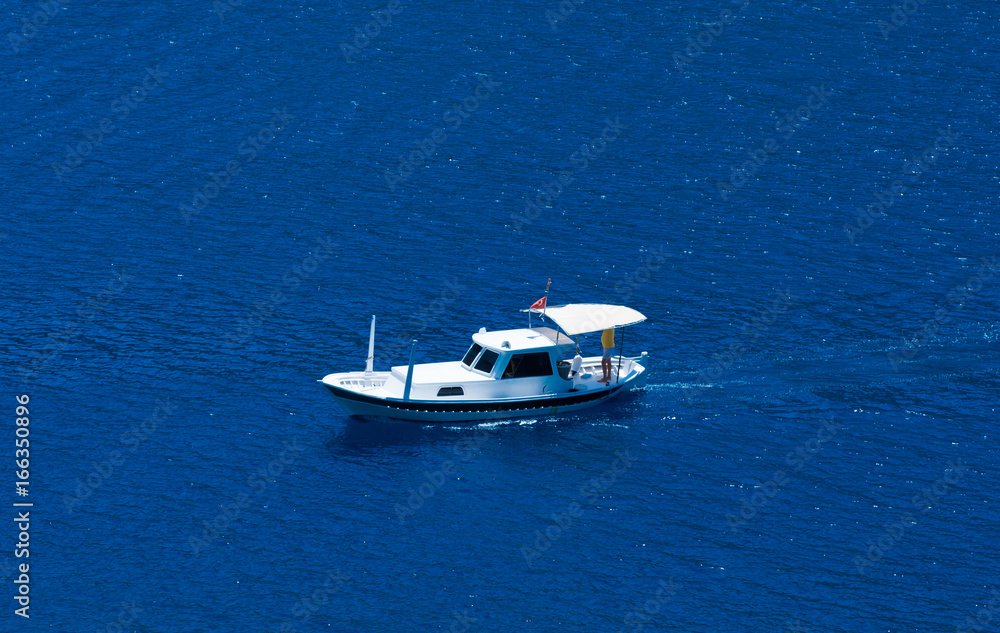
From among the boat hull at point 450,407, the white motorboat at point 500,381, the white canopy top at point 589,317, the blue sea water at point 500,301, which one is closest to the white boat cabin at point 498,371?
the white motorboat at point 500,381

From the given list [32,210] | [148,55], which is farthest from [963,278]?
[148,55]

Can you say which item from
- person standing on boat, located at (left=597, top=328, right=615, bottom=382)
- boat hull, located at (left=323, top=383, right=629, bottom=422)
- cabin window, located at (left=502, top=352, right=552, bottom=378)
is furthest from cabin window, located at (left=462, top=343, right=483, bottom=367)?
person standing on boat, located at (left=597, top=328, right=615, bottom=382)

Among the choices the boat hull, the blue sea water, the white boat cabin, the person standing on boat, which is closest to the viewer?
A: the blue sea water

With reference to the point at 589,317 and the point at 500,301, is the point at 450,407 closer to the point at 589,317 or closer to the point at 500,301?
the point at 589,317

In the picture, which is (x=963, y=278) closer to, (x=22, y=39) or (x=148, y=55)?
(x=148, y=55)

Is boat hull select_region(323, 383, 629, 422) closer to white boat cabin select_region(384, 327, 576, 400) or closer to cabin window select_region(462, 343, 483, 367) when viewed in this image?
white boat cabin select_region(384, 327, 576, 400)

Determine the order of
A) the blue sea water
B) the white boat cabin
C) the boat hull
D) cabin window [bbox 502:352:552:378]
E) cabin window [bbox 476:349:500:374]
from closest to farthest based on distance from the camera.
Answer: the blue sea water
the boat hull
the white boat cabin
cabin window [bbox 502:352:552:378]
cabin window [bbox 476:349:500:374]

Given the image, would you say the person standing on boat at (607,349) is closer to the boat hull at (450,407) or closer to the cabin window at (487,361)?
the boat hull at (450,407)

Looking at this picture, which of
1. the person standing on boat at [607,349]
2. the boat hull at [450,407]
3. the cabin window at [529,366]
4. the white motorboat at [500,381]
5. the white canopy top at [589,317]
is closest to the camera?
the boat hull at [450,407]
